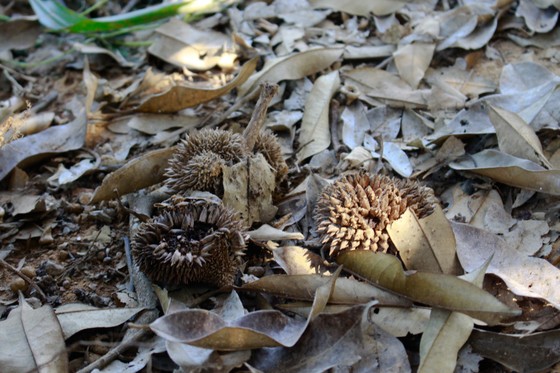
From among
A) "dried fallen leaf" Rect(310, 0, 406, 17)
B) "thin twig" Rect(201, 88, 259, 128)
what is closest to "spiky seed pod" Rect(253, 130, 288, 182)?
"thin twig" Rect(201, 88, 259, 128)

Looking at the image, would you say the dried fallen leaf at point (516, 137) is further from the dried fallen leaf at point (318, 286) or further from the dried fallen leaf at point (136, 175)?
the dried fallen leaf at point (136, 175)

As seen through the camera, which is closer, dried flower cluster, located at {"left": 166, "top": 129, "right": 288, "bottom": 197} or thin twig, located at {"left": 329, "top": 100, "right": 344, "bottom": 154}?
dried flower cluster, located at {"left": 166, "top": 129, "right": 288, "bottom": 197}

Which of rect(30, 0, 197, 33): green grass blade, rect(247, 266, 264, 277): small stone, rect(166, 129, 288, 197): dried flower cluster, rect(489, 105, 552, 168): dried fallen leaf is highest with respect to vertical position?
rect(30, 0, 197, 33): green grass blade

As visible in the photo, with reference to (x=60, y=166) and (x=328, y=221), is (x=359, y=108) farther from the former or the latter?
(x=60, y=166)

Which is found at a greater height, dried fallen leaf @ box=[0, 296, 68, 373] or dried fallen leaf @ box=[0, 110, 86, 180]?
dried fallen leaf @ box=[0, 110, 86, 180]

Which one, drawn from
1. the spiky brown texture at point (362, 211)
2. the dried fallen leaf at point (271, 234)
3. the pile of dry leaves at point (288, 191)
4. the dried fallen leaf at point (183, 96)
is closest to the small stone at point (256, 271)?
the pile of dry leaves at point (288, 191)

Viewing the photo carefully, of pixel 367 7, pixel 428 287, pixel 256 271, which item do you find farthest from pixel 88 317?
pixel 367 7

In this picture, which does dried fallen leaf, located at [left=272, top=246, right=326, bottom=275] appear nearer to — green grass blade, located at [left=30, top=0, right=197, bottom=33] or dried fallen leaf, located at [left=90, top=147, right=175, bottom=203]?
dried fallen leaf, located at [left=90, top=147, right=175, bottom=203]
